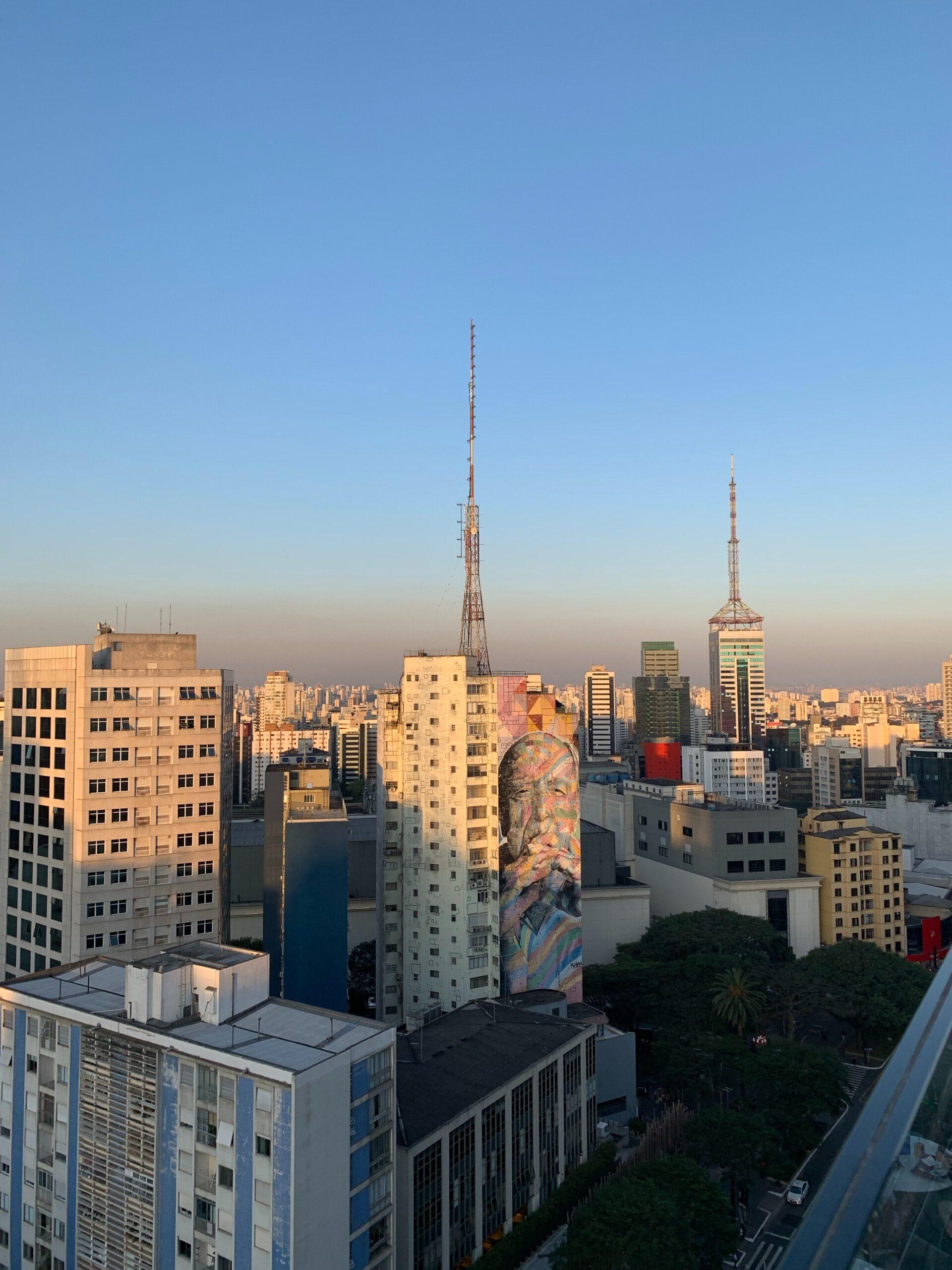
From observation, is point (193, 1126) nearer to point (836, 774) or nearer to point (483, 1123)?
point (483, 1123)

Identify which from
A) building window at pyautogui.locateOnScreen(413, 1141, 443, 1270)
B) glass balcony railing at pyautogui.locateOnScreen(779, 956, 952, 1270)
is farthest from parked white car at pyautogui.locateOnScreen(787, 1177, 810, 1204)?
glass balcony railing at pyautogui.locateOnScreen(779, 956, 952, 1270)

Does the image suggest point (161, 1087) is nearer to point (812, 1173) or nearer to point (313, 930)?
point (313, 930)

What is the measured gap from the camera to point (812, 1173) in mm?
27766

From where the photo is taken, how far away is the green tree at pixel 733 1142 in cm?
2439

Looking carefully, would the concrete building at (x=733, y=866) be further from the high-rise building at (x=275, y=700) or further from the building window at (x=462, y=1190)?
the high-rise building at (x=275, y=700)

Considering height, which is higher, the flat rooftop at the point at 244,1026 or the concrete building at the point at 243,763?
the flat rooftop at the point at 244,1026

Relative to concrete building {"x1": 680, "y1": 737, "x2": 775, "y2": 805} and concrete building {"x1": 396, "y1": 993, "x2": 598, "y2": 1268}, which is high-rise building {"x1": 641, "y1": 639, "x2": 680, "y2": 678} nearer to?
concrete building {"x1": 680, "y1": 737, "x2": 775, "y2": 805}

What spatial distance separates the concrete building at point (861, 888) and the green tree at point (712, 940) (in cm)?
583

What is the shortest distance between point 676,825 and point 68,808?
35.9 meters

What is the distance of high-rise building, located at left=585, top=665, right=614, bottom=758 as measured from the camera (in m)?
148

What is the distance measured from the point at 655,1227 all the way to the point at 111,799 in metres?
19.3

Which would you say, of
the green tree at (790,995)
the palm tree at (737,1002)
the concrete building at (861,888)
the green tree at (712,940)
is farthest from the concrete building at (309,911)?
the concrete building at (861,888)

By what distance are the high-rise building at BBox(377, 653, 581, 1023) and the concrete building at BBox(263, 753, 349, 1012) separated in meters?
5.97

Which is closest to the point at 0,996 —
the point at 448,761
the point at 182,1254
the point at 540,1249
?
the point at 182,1254
